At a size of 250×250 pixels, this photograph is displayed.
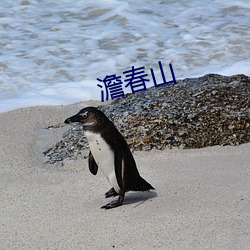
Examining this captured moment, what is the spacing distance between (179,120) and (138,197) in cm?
130

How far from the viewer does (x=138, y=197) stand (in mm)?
4043

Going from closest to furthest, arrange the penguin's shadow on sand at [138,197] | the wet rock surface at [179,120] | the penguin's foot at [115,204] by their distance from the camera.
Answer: the penguin's foot at [115,204] < the penguin's shadow on sand at [138,197] < the wet rock surface at [179,120]

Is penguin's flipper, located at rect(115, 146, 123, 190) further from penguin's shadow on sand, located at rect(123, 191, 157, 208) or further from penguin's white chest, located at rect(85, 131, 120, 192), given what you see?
penguin's shadow on sand, located at rect(123, 191, 157, 208)

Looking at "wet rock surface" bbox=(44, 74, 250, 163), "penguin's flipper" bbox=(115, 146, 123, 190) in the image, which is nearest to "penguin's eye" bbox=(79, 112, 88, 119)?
"penguin's flipper" bbox=(115, 146, 123, 190)

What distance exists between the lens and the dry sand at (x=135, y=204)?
3426 millimetres

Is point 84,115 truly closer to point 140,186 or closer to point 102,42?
point 140,186

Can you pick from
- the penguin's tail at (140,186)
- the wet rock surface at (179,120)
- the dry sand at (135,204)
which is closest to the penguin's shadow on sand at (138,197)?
the dry sand at (135,204)

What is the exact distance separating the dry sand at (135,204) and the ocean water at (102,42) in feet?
6.84

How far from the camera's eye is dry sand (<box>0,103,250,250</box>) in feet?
11.2

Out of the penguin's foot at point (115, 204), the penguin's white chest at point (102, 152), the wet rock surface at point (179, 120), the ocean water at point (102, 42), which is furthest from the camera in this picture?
the ocean water at point (102, 42)

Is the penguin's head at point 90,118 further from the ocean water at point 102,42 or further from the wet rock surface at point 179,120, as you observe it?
the ocean water at point 102,42

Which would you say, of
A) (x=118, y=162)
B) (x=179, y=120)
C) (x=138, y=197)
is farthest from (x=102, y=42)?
(x=118, y=162)

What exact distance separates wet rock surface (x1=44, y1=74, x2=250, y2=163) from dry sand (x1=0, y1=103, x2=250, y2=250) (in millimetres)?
117

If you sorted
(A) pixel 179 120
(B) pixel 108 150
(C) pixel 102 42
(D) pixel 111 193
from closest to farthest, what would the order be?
(B) pixel 108 150
(D) pixel 111 193
(A) pixel 179 120
(C) pixel 102 42
